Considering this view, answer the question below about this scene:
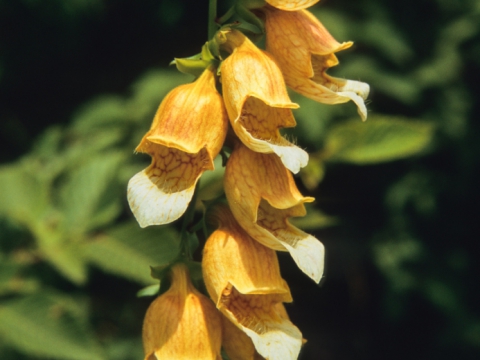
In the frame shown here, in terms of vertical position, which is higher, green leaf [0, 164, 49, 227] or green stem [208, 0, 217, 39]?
green stem [208, 0, 217, 39]

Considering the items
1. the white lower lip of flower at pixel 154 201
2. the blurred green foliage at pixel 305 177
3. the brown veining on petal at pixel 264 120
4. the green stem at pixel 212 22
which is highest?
the green stem at pixel 212 22

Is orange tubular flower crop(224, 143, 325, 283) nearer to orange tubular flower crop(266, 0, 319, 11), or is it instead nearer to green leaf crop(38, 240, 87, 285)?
orange tubular flower crop(266, 0, 319, 11)

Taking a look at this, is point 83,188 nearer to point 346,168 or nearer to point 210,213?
point 210,213

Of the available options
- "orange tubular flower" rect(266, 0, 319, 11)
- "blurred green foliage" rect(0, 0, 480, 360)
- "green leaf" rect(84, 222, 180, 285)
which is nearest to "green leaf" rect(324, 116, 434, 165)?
"blurred green foliage" rect(0, 0, 480, 360)

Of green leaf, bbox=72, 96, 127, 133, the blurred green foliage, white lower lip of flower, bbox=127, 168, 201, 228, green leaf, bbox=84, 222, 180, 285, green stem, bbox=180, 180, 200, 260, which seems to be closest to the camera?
white lower lip of flower, bbox=127, 168, 201, 228

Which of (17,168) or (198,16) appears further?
(198,16)

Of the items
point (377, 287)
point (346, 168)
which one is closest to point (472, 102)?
point (346, 168)

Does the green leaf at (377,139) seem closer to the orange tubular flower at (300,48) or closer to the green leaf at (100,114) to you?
the orange tubular flower at (300,48)

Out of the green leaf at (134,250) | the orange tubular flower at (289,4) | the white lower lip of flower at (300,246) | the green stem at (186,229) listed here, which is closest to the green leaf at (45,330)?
the green leaf at (134,250)
